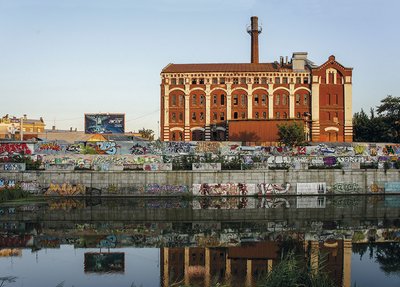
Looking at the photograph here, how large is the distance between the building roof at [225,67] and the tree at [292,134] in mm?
18504

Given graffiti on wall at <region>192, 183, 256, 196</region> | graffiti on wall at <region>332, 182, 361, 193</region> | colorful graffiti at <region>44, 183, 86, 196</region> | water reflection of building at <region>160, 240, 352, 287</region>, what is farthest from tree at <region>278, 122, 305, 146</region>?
water reflection of building at <region>160, 240, 352, 287</region>

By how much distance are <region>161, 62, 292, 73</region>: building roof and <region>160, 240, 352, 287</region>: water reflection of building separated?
2116 inches

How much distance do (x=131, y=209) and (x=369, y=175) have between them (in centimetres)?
2682

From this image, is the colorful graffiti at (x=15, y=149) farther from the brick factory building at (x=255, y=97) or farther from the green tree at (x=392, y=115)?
the green tree at (x=392, y=115)

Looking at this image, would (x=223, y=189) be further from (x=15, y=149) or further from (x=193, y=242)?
(x=15, y=149)

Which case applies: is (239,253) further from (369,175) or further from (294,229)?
(369,175)

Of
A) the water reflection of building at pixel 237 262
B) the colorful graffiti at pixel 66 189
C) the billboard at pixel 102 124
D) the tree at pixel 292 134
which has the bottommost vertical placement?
the water reflection of building at pixel 237 262

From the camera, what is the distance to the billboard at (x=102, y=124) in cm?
6950

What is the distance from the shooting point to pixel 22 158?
53688mm

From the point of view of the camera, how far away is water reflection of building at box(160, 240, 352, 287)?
70.4 ft

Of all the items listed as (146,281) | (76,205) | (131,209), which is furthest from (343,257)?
(76,205)

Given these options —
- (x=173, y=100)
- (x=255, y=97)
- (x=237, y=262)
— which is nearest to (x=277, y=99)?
(x=255, y=97)

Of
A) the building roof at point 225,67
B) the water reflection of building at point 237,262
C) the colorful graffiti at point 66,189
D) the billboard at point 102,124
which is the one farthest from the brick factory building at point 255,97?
the water reflection of building at point 237,262

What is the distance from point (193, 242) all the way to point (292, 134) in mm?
36545
